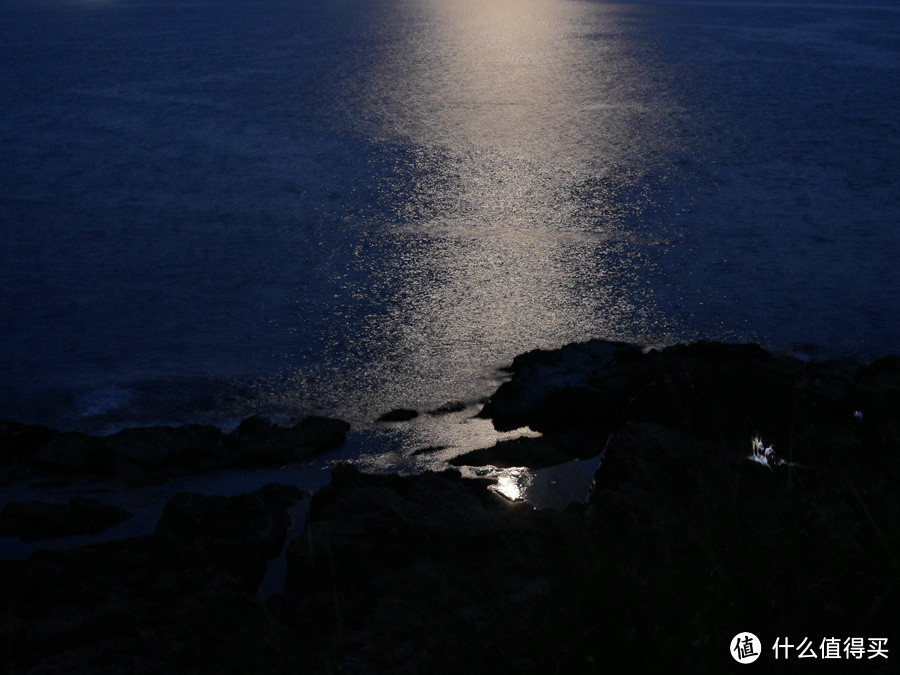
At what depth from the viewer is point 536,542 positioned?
3.20 meters

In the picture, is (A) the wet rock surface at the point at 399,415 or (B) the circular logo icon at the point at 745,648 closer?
(B) the circular logo icon at the point at 745,648

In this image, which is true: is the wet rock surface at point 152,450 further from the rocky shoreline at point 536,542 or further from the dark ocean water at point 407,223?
the dark ocean water at point 407,223

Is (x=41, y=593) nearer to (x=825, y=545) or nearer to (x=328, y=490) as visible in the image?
(x=328, y=490)

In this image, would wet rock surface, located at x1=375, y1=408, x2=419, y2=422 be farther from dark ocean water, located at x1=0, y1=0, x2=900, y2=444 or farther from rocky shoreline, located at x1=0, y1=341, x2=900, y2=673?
rocky shoreline, located at x1=0, y1=341, x2=900, y2=673

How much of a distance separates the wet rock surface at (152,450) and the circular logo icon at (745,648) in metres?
3.15

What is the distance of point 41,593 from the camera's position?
343cm

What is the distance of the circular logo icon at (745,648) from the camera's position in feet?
6.05

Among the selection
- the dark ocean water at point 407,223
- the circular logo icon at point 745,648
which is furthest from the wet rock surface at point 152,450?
the circular logo icon at point 745,648

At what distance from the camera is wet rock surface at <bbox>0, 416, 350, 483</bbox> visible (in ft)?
15.1

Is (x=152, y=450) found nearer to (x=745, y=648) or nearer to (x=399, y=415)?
(x=399, y=415)

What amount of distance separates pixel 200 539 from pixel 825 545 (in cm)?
264

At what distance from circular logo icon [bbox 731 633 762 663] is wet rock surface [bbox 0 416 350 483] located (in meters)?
3.15

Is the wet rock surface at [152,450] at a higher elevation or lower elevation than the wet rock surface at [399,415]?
higher

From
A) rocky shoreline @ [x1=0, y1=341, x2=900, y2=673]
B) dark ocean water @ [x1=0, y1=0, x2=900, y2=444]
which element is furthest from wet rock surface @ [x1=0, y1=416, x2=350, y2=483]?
dark ocean water @ [x1=0, y1=0, x2=900, y2=444]
